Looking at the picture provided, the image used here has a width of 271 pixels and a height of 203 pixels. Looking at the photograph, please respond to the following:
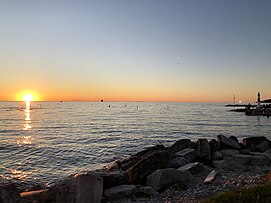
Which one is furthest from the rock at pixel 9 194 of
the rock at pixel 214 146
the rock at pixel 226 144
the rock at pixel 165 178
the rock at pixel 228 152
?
the rock at pixel 226 144

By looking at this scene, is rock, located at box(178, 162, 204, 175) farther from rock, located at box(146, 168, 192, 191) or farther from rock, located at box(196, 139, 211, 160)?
rock, located at box(196, 139, 211, 160)

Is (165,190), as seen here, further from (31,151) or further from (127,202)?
(31,151)

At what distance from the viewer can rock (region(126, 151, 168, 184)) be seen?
11.2m

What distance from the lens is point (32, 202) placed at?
898 centimetres

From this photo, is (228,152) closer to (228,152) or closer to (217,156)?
(228,152)

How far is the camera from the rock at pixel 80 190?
8023 mm

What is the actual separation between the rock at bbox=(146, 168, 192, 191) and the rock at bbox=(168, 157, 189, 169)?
8.59ft

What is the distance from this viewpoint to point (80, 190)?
8055 mm

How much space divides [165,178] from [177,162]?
11.7 ft

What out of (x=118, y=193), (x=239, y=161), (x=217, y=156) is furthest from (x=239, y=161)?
(x=118, y=193)

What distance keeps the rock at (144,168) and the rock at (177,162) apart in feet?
3.73

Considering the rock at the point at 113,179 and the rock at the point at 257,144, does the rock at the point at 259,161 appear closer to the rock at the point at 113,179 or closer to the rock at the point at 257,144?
the rock at the point at 257,144

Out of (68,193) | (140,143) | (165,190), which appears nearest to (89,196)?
(68,193)

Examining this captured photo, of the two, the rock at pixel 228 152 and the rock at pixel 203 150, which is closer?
the rock at pixel 203 150
